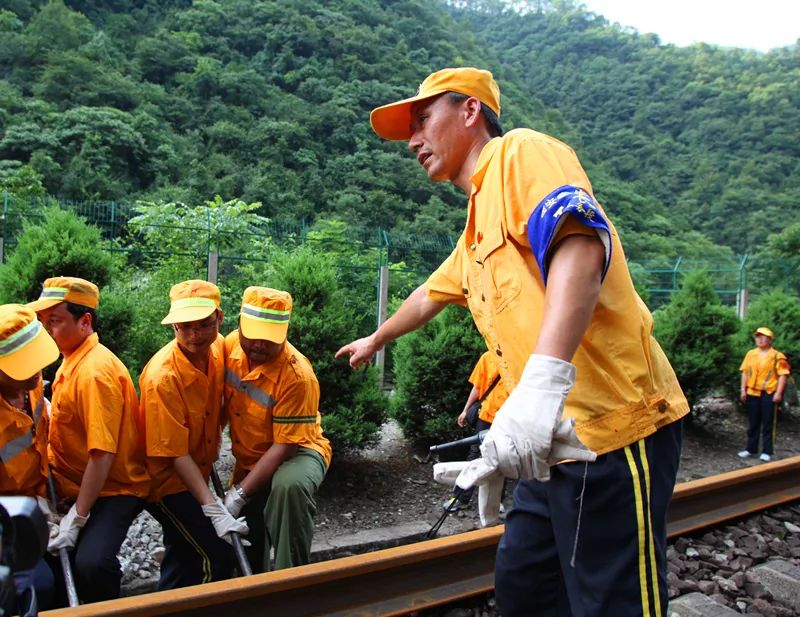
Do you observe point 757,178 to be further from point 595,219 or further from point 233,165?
point 595,219

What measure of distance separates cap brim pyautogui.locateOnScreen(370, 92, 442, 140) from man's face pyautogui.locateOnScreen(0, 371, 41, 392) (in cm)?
199

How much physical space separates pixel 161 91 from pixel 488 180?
45.2 meters

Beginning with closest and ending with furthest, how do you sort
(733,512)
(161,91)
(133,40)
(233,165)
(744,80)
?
(733,512) < (233,165) < (161,91) < (133,40) < (744,80)

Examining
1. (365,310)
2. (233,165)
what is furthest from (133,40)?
(365,310)

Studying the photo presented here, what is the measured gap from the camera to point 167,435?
341cm

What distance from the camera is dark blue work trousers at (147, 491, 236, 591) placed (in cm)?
350

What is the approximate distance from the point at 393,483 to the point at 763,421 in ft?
17.5

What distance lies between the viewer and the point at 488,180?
1.87 metres

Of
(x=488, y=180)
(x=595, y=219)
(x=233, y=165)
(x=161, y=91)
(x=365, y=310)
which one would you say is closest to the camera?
(x=595, y=219)

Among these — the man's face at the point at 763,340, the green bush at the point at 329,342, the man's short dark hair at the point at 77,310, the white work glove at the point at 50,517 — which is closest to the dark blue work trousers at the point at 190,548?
the white work glove at the point at 50,517

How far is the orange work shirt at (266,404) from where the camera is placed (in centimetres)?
370

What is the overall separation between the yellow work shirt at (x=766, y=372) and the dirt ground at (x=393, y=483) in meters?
0.98

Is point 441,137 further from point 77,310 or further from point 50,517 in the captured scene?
point 50,517

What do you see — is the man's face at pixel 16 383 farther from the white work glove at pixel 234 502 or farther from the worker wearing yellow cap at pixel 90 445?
the white work glove at pixel 234 502
